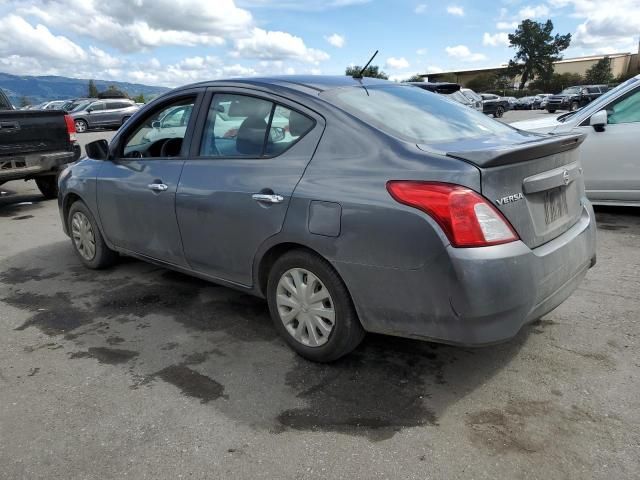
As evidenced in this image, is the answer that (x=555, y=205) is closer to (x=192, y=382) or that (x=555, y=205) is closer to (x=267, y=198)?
(x=267, y=198)

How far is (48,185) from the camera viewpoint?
9031 mm

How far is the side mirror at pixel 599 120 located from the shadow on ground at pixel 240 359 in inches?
154

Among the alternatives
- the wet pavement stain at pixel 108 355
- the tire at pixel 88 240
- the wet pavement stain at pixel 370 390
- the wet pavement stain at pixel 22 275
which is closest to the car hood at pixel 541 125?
the wet pavement stain at pixel 370 390

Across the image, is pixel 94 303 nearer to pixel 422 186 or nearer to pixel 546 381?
pixel 422 186

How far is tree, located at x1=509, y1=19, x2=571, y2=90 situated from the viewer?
91.9m

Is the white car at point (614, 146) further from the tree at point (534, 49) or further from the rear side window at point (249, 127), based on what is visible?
the tree at point (534, 49)

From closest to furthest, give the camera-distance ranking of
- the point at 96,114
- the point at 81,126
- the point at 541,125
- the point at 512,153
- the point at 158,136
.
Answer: the point at 512,153, the point at 158,136, the point at 541,125, the point at 81,126, the point at 96,114

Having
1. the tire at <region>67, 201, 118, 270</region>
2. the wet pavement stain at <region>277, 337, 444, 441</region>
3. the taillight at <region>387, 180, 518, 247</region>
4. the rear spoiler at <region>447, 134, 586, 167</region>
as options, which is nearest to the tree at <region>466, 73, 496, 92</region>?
the tire at <region>67, 201, 118, 270</region>

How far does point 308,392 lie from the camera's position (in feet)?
9.49

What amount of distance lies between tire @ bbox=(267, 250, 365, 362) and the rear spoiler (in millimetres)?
919

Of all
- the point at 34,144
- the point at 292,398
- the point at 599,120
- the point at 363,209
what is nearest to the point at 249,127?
the point at 363,209

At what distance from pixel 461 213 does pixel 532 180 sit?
21.6 inches

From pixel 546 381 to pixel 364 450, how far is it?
1.17 metres

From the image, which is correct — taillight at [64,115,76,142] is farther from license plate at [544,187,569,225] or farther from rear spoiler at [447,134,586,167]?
license plate at [544,187,569,225]
